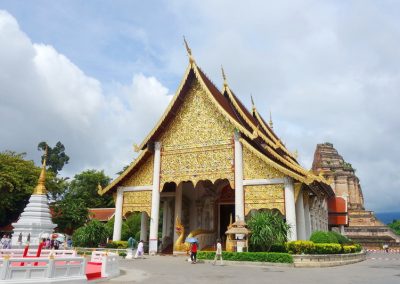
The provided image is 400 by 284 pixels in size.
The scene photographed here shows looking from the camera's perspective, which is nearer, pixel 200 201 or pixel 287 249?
pixel 287 249

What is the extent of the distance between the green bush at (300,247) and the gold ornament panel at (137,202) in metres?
6.10

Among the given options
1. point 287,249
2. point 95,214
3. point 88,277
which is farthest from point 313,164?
point 88,277

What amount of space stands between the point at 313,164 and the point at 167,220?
22112mm

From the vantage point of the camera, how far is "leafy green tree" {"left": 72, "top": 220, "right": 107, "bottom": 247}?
16.0 metres

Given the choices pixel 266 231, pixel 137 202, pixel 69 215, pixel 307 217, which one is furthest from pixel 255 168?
pixel 69 215

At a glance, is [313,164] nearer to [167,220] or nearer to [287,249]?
[167,220]

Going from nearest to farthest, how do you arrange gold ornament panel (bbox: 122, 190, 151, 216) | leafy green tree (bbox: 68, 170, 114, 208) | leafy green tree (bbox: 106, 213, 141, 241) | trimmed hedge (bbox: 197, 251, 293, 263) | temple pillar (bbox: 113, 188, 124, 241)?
trimmed hedge (bbox: 197, 251, 293, 263) → gold ornament panel (bbox: 122, 190, 151, 216) → temple pillar (bbox: 113, 188, 124, 241) → leafy green tree (bbox: 106, 213, 141, 241) → leafy green tree (bbox: 68, 170, 114, 208)

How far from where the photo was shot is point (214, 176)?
1449 centimetres

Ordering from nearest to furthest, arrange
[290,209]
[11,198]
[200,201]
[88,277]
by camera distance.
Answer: [88,277] → [290,209] → [200,201] → [11,198]

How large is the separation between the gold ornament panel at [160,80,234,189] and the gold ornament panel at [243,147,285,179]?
0.54 meters

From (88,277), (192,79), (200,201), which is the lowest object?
(88,277)

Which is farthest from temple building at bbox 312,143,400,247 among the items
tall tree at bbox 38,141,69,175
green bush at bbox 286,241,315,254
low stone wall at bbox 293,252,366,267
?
tall tree at bbox 38,141,69,175

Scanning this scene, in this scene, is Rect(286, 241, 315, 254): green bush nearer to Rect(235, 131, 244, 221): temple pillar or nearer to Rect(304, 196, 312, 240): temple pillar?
Rect(235, 131, 244, 221): temple pillar

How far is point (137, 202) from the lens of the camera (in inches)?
623
